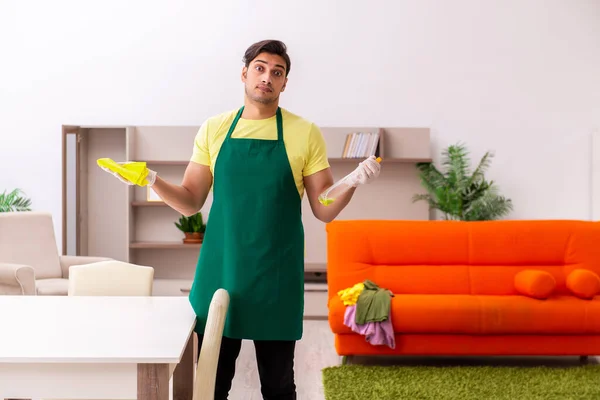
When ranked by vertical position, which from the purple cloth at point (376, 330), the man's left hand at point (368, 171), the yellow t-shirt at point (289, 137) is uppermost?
the yellow t-shirt at point (289, 137)

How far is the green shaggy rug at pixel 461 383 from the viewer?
388 centimetres

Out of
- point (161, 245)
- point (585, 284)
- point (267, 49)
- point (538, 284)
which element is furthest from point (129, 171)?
point (161, 245)

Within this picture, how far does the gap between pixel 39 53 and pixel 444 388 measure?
4.82 metres

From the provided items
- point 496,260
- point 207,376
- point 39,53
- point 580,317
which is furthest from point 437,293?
point 39,53

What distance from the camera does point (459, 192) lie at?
21.7 feet

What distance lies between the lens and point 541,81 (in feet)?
23.3

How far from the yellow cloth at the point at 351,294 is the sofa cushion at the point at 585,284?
1.22m

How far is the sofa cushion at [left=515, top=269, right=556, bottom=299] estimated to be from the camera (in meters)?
4.46

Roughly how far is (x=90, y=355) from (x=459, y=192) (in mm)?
5093

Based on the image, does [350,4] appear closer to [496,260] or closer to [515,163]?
[515,163]

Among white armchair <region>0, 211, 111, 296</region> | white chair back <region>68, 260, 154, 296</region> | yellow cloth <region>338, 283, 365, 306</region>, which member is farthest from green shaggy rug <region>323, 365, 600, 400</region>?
white armchair <region>0, 211, 111, 296</region>

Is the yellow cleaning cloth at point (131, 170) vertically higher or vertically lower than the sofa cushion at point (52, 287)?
higher

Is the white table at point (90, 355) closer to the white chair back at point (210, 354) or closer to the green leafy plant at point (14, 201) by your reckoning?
the white chair back at point (210, 354)

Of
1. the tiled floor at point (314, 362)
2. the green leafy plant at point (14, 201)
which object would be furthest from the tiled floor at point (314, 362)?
the green leafy plant at point (14, 201)
